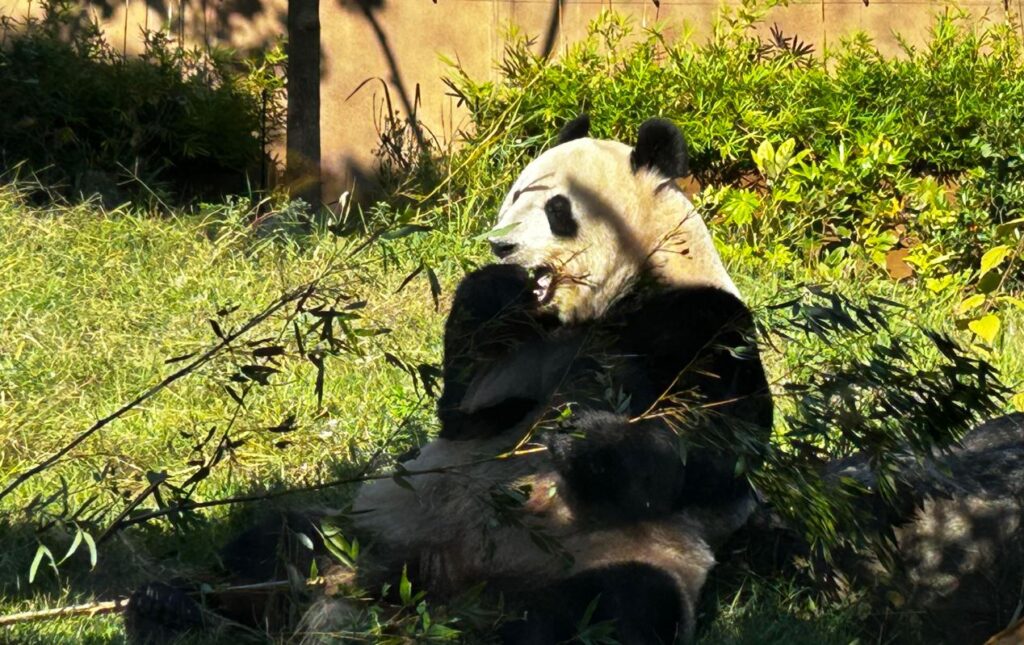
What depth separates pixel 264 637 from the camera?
415 centimetres

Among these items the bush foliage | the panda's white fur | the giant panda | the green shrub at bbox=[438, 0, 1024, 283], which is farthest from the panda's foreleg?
the green shrub at bbox=[438, 0, 1024, 283]

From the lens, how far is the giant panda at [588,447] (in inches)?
163

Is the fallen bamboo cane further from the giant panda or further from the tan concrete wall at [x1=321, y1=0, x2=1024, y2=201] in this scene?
the tan concrete wall at [x1=321, y1=0, x2=1024, y2=201]

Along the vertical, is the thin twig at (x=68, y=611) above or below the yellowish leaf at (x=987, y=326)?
below

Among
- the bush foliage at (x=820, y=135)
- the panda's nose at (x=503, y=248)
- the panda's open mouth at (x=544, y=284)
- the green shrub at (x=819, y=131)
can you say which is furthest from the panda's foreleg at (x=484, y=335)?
the green shrub at (x=819, y=131)

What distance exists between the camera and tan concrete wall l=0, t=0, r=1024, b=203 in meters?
11.0

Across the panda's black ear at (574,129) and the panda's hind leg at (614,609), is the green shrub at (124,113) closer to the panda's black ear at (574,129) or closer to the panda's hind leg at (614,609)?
the panda's black ear at (574,129)

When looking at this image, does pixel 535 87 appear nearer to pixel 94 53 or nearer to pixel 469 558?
pixel 94 53

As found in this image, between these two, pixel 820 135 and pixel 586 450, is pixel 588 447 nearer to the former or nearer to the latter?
pixel 586 450

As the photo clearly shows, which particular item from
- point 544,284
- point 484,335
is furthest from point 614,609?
point 544,284

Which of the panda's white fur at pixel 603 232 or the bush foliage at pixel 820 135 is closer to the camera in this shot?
the panda's white fur at pixel 603 232

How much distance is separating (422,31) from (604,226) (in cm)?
654

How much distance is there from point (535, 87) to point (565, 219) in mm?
5408

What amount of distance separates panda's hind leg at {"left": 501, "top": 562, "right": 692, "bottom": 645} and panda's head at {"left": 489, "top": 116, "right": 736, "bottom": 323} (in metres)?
1.17
